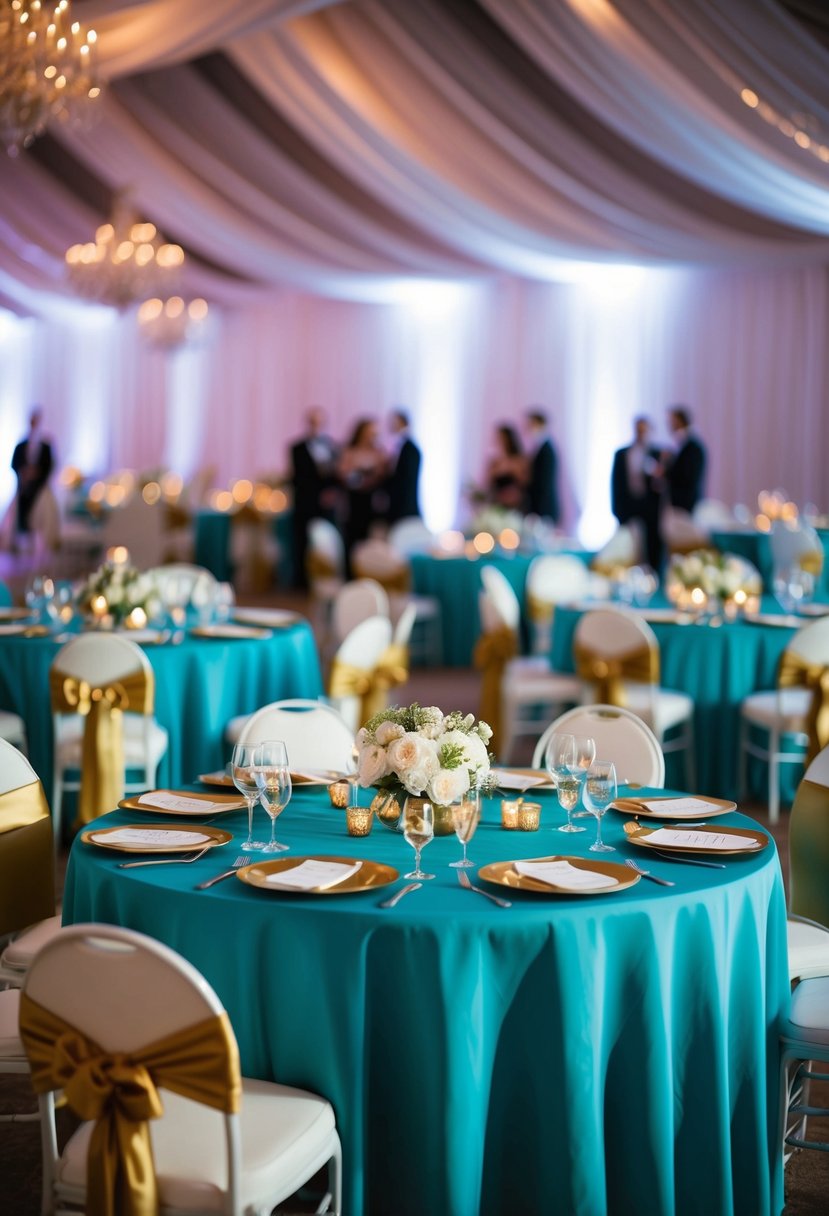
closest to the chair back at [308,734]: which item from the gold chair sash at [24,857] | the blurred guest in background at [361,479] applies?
the gold chair sash at [24,857]

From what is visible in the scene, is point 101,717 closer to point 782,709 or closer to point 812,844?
point 812,844

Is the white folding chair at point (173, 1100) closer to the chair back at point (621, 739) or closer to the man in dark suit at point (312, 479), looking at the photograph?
the chair back at point (621, 739)

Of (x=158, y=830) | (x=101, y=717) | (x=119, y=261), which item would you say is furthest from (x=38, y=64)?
(x=119, y=261)

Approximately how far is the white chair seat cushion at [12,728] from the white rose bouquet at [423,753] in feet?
9.29

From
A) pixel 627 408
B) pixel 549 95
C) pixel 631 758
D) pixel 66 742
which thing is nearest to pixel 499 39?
pixel 549 95

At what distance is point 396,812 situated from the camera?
2.95 metres

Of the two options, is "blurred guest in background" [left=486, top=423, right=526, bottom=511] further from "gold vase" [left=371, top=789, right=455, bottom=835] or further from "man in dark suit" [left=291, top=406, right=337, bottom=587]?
"gold vase" [left=371, top=789, right=455, bottom=835]

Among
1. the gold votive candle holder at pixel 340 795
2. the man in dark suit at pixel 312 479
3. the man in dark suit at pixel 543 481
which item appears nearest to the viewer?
the gold votive candle holder at pixel 340 795

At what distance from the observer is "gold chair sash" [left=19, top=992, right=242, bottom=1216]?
2127mm

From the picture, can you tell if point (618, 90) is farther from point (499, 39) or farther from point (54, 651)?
point (54, 651)

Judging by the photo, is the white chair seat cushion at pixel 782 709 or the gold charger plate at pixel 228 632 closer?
the gold charger plate at pixel 228 632

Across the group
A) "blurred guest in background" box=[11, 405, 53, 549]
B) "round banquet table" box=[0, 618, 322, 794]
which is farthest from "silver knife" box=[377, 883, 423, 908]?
"blurred guest in background" box=[11, 405, 53, 549]

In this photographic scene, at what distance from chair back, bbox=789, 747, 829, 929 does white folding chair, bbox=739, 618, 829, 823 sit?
237 cm

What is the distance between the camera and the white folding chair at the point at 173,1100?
2.09 meters
